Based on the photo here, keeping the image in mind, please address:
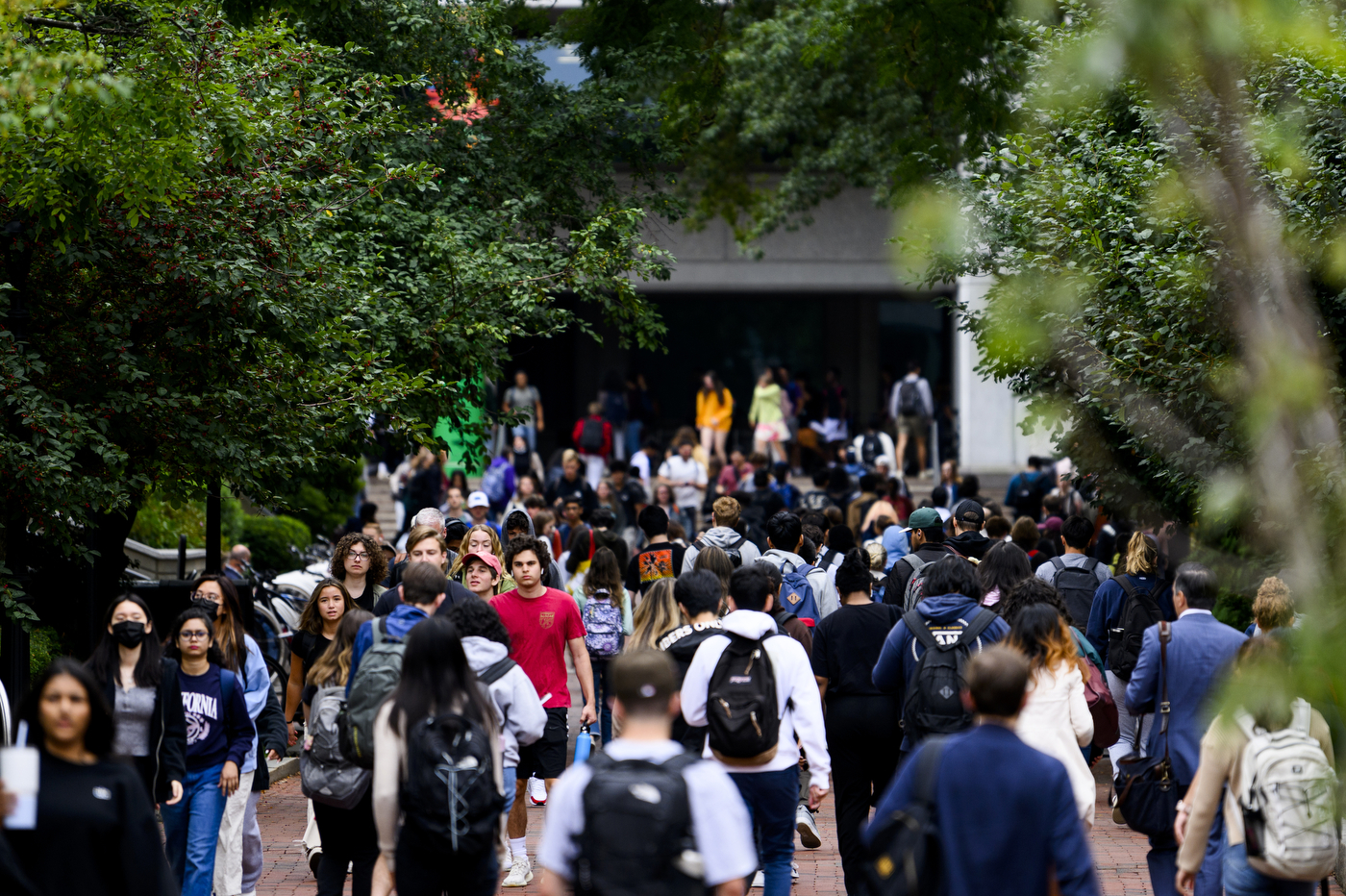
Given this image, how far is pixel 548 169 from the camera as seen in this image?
46.3ft

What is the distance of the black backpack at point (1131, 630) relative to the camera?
918 cm

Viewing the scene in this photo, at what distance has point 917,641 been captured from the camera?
7.12 m

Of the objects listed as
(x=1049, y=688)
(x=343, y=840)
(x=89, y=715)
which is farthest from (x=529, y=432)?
(x=89, y=715)

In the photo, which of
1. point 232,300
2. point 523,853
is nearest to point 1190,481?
point 523,853

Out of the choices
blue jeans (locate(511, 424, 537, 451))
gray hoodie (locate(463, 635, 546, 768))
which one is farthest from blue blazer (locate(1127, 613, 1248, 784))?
blue jeans (locate(511, 424, 537, 451))

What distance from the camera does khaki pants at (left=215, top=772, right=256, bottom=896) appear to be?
726 cm

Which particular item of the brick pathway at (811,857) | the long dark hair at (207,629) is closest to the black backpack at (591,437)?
the brick pathway at (811,857)

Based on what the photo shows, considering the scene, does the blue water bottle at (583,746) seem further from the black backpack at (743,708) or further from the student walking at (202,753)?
the black backpack at (743,708)

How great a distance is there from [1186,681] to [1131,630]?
2.57m

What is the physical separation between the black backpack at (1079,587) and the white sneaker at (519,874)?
13.6ft

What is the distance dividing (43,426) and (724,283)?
2336cm

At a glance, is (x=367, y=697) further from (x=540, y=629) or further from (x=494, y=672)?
(x=540, y=629)

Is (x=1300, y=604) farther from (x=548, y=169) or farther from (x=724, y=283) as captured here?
(x=724, y=283)

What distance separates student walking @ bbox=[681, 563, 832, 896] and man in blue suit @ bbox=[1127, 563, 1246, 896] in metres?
1.57
